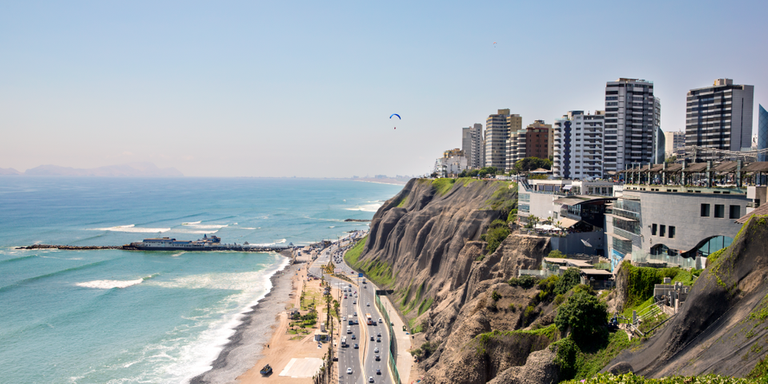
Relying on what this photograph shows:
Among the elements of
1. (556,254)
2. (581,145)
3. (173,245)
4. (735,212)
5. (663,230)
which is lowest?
(173,245)

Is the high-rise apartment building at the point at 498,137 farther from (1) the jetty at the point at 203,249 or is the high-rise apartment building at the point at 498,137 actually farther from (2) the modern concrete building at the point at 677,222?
(2) the modern concrete building at the point at 677,222

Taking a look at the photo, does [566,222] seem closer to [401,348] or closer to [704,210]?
[704,210]

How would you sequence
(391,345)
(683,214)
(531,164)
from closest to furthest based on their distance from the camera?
1. (683,214)
2. (391,345)
3. (531,164)

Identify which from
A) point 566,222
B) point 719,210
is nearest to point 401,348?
point 566,222

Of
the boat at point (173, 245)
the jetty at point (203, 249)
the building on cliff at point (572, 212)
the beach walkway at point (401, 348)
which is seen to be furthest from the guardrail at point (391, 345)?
the boat at point (173, 245)

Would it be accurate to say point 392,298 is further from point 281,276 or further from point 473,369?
point 473,369

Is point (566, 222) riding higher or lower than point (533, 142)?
lower
